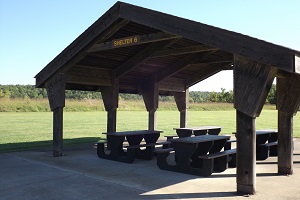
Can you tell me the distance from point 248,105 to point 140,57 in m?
5.58

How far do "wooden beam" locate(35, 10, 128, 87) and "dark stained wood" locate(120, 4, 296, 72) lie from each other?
79 centimetres

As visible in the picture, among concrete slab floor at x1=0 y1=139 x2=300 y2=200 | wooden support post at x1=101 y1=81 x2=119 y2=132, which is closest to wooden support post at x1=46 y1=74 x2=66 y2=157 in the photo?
concrete slab floor at x1=0 y1=139 x2=300 y2=200

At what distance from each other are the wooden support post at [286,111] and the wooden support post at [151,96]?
6.02 meters

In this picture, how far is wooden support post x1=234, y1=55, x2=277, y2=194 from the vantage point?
5363mm

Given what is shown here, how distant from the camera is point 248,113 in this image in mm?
5469

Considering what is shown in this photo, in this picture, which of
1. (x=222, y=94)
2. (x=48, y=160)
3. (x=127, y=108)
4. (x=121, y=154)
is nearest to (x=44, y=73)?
(x=48, y=160)

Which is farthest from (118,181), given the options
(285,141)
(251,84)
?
(285,141)

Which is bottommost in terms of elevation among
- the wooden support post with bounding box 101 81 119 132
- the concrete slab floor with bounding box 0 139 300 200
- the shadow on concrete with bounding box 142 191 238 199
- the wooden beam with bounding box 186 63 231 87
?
the shadow on concrete with bounding box 142 191 238 199

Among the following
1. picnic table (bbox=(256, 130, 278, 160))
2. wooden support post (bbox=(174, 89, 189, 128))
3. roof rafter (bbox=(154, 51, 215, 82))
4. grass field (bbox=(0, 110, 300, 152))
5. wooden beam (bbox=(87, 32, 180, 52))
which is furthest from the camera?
wooden support post (bbox=(174, 89, 189, 128))

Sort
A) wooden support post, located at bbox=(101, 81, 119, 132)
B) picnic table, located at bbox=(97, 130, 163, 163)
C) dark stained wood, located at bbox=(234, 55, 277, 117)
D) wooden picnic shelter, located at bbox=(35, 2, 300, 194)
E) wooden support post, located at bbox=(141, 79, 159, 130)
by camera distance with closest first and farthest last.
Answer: dark stained wood, located at bbox=(234, 55, 277, 117) < wooden picnic shelter, located at bbox=(35, 2, 300, 194) < picnic table, located at bbox=(97, 130, 163, 163) < wooden support post, located at bbox=(101, 81, 119, 132) < wooden support post, located at bbox=(141, 79, 159, 130)

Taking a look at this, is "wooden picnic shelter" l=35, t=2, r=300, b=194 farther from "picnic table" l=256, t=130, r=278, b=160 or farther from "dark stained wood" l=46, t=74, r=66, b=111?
"picnic table" l=256, t=130, r=278, b=160

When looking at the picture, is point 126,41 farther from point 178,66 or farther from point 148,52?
point 178,66

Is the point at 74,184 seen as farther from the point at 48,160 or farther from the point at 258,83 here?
the point at 258,83

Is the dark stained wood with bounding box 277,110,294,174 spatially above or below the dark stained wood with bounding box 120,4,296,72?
below
